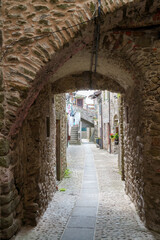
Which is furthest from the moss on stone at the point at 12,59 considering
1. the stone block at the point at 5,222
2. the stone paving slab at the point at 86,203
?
the stone paving slab at the point at 86,203

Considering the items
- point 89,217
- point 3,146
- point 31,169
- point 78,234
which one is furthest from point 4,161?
point 89,217

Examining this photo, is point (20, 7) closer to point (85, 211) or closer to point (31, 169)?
point (31, 169)

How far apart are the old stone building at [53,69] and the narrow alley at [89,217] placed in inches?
9.2

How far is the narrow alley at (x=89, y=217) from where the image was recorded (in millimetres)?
3467

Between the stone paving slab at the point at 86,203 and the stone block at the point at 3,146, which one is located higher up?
the stone block at the point at 3,146

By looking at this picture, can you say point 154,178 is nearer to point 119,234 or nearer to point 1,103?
point 119,234

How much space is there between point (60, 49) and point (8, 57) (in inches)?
25.9

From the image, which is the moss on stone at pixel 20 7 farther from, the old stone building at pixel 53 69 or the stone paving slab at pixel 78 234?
the stone paving slab at pixel 78 234

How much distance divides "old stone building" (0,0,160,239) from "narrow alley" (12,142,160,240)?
9.2 inches

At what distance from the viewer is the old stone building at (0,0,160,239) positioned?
272 centimetres

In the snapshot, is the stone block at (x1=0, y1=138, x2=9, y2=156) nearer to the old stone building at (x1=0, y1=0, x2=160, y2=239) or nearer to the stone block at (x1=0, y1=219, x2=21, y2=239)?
the old stone building at (x1=0, y1=0, x2=160, y2=239)

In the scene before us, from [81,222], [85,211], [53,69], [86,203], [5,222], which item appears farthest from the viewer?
[86,203]

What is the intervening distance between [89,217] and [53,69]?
2.85m

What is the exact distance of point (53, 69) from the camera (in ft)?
10.9
